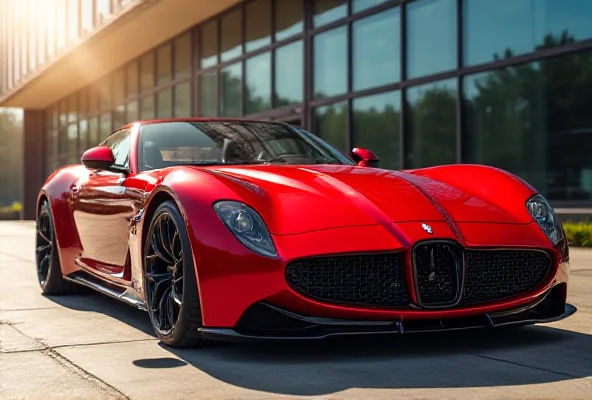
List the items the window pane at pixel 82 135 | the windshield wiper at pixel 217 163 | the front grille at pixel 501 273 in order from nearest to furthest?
the front grille at pixel 501 273 → the windshield wiper at pixel 217 163 → the window pane at pixel 82 135

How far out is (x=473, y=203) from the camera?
4508mm

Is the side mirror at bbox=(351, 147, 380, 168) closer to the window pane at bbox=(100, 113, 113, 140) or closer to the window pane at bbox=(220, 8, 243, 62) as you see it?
the window pane at bbox=(220, 8, 243, 62)

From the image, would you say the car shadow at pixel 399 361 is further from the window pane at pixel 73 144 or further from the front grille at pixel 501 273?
the window pane at pixel 73 144

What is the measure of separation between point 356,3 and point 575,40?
4.80 metres

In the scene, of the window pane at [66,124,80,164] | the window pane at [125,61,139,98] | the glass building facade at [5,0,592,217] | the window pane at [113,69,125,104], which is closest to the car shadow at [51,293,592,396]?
the glass building facade at [5,0,592,217]

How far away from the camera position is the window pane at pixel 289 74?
1744 cm

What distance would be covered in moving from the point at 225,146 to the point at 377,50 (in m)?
10.0

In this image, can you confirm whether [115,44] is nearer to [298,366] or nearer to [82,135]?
[82,135]

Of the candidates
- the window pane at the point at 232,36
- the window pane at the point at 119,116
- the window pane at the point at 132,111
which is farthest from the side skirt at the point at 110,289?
the window pane at the point at 119,116

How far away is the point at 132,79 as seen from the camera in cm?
2666

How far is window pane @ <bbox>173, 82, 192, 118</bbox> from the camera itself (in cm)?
2247

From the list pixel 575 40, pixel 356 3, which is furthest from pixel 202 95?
pixel 575 40

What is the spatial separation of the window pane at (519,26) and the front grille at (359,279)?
879 cm

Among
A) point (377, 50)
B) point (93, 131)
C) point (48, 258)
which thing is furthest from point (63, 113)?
point (48, 258)
